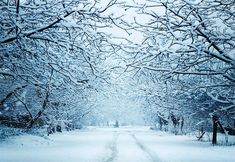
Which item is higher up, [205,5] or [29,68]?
[205,5]

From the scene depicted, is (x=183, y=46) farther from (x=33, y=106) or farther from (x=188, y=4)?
(x=33, y=106)

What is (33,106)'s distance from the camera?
2398 cm

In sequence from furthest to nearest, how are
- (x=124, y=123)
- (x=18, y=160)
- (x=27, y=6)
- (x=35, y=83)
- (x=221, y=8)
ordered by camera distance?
1. (x=124, y=123)
2. (x=18, y=160)
3. (x=35, y=83)
4. (x=221, y=8)
5. (x=27, y=6)

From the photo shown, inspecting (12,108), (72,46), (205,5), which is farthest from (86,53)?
(12,108)

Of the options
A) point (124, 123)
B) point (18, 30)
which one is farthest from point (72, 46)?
point (124, 123)

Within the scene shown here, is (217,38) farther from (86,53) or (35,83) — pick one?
(35,83)

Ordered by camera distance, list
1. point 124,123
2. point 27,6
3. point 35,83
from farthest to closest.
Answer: point 124,123 < point 35,83 < point 27,6

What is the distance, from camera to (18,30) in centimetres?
809

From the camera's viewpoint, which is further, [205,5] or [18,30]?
[205,5]

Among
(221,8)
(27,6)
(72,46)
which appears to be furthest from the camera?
(221,8)

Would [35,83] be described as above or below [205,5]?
below

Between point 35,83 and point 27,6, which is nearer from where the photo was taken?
point 27,6

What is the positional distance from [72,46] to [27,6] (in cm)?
129

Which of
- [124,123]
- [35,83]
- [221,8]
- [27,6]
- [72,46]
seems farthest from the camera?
[124,123]
